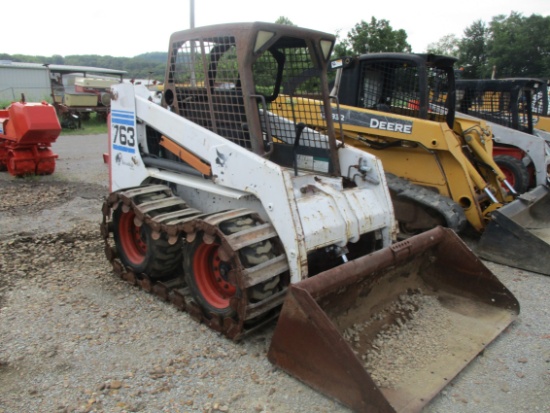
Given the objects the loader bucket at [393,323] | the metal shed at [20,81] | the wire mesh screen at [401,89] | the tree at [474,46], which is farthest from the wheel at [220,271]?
the tree at [474,46]

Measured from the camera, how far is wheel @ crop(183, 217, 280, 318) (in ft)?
10.4

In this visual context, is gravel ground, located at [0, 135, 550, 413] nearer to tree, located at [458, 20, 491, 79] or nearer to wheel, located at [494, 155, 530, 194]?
wheel, located at [494, 155, 530, 194]

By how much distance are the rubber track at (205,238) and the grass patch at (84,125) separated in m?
14.2

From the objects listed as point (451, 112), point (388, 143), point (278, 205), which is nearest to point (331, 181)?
point (278, 205)

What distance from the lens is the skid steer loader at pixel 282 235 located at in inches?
113

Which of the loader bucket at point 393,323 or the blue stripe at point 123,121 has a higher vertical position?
the blue stripe at point 123,121

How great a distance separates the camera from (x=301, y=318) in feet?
9.05

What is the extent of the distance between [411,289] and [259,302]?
1254 millimetres

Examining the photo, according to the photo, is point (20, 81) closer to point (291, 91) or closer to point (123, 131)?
point (123, 131)

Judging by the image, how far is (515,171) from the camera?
7.15 metres

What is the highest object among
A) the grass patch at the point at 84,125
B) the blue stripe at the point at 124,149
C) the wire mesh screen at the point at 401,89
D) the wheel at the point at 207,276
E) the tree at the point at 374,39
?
the tree at the point at 374,39

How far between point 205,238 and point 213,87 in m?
1.29

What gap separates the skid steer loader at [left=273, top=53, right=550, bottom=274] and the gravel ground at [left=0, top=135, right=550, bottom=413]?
1.73ft

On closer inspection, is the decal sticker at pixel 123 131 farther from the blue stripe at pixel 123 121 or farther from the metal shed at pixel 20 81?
the metal shed at pixel 20 81
